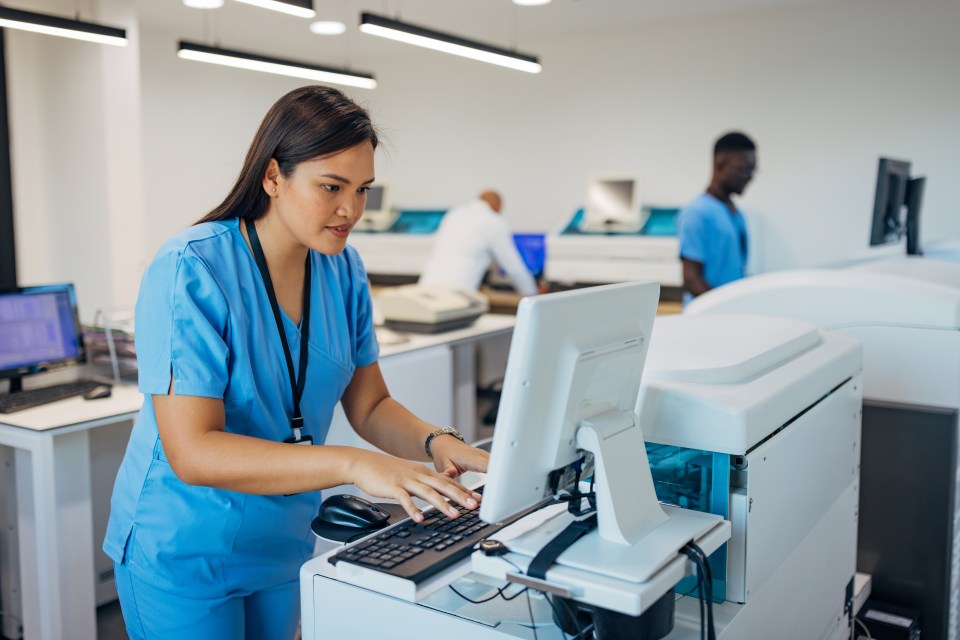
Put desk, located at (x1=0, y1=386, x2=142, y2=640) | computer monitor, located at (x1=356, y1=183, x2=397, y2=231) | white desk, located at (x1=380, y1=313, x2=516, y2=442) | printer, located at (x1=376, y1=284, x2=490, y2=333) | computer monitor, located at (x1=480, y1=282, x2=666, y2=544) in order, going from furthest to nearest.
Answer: computer monitor, located at (x1=356, y1=183, x2=397, y2=231) < white desk, located at (x1=380, y1=313, x2=516, y2=442) < printer, located at (x1=376, y1=284, x2=490, y2=333) < desk, located at (x1=0, y1=386, x2=142, y2=640) < computer monitor, located at (x1=480, y1=282, x2=666, y2=544)

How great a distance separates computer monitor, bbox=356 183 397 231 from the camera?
6.80m

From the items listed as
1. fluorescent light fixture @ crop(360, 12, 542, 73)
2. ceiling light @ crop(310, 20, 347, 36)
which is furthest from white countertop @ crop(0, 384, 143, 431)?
ceiling light @ crop(310, 20, 347, 36)

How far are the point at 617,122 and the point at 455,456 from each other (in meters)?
4.96

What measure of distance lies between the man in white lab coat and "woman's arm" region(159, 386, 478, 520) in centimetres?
382

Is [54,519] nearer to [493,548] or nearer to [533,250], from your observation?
[493,548]

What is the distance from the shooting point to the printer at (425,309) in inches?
144

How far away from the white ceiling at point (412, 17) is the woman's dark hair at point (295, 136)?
158 inches

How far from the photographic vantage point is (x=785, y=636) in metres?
1.33

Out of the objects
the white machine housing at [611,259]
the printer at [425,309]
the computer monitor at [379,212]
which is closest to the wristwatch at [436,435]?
the printer at [425,309]

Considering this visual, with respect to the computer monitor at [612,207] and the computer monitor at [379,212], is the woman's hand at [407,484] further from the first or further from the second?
the computer monitor at [379,212]

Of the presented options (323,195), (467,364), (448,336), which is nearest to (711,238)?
(448,336)

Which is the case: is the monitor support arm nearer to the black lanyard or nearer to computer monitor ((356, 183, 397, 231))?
the black lanyard

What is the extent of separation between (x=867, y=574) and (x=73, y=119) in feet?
16.5

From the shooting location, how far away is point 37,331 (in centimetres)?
268
